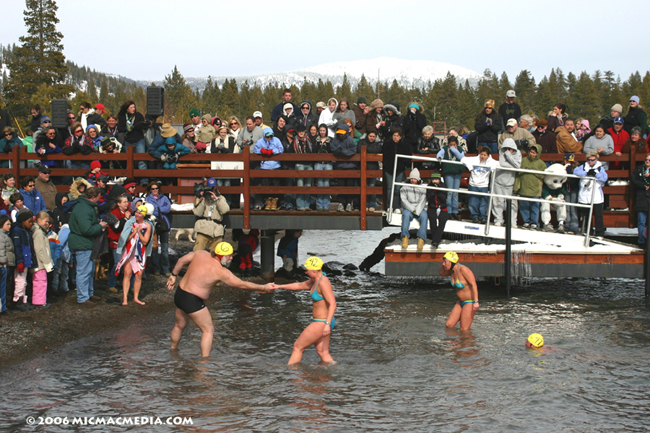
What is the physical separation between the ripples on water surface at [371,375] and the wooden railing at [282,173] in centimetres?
237

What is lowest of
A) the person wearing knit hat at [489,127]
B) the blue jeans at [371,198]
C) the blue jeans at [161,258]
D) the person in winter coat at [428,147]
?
the blue jeans at [161,258]

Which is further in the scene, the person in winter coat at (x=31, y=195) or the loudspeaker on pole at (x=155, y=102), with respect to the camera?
the loudspeaker on pole at (x=155, y=102)

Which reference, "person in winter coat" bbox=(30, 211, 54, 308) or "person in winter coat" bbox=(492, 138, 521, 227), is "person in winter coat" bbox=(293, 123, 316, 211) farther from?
"person in winter coat" bbox=(30, 211, 54, 308)

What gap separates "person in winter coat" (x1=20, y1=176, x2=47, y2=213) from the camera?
1182cm

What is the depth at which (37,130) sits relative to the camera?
14320mm

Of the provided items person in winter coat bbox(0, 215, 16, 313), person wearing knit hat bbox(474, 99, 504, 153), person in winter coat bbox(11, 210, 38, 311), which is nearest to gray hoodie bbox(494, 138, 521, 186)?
person wearing knit hat bbox(474, 99, 504, 153)

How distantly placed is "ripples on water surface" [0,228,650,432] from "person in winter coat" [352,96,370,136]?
4.54 meters

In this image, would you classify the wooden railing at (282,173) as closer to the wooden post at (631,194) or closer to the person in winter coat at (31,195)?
the wooden post at (631,194)

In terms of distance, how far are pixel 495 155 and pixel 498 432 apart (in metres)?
7.85

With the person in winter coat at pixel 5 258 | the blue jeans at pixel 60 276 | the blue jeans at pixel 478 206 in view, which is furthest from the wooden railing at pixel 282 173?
the person in winter coat at pixel 5 258

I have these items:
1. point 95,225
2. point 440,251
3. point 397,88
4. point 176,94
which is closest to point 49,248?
point 95,225

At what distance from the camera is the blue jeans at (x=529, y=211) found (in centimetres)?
1303

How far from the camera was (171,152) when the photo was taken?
13742mm

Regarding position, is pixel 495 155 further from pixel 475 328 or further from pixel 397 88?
pixel 397 88
